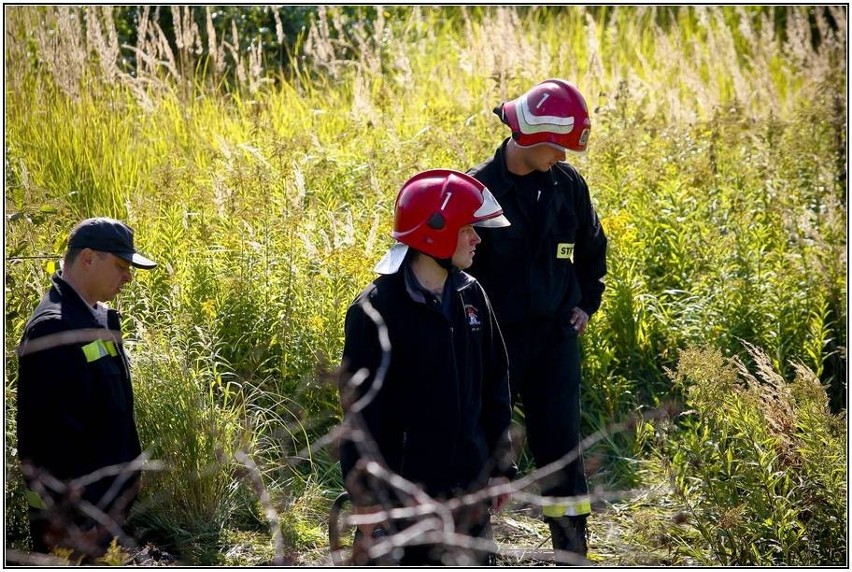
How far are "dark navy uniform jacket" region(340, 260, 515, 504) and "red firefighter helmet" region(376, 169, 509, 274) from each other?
0.09 m

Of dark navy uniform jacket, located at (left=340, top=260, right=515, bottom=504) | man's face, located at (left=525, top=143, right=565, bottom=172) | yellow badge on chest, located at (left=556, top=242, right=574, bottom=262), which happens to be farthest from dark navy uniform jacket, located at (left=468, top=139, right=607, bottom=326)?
dark navy uniform jacket, located at (left=340, top=260, right=515, bottom=504)

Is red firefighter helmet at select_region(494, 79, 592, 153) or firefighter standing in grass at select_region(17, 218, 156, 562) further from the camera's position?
red firefighter helmet at select_region(494, 79, 592, 153)

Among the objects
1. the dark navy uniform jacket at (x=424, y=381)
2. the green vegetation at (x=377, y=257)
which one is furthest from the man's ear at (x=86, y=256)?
the dark navy uniform jacket at (x=424, y=381)

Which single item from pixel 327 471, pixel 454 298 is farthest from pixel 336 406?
pixel 454 298

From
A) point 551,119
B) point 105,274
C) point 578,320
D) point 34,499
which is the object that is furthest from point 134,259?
point 578,320

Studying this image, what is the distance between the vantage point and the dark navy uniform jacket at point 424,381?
3.83m

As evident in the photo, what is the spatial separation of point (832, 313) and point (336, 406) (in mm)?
2882

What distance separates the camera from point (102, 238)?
4.29 m

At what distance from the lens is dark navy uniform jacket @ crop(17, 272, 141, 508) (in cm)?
402

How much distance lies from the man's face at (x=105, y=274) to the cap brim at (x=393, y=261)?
3.55ft

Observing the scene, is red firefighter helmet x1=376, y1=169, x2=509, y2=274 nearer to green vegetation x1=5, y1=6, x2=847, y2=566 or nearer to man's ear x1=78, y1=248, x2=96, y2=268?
green vegetation x1=5, y1=6, x2=847, y2=566

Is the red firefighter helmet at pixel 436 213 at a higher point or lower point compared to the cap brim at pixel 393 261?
higher

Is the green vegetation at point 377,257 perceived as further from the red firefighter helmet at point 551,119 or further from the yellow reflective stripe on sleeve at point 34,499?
the red firefighter helmet at point 551,119

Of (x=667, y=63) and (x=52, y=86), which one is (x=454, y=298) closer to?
(x=52, y=86)
